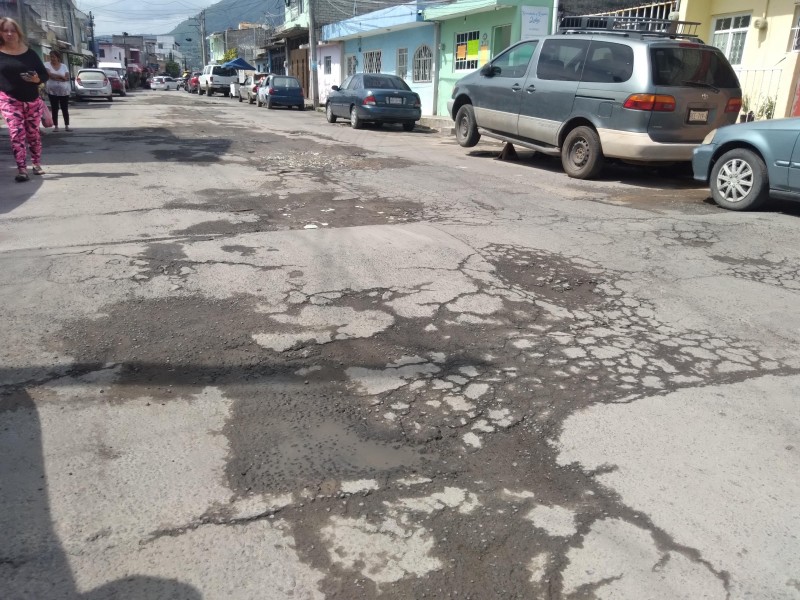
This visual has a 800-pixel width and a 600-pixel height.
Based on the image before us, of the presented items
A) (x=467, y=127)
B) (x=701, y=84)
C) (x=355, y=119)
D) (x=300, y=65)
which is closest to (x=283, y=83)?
(x=355, y=119)

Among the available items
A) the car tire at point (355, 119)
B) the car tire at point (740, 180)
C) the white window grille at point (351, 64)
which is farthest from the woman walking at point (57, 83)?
the white window grille at point (351, 64)

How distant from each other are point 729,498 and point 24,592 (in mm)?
2676

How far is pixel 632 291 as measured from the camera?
4.98 m

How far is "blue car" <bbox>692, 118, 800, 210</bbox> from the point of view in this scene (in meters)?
6.94

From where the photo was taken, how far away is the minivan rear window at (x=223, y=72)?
44938mm

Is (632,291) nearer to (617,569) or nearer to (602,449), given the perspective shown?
(602,449)

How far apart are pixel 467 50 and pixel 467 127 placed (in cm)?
913

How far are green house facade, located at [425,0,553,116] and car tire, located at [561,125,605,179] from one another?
8.59 metres

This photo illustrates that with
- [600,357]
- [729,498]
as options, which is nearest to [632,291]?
[600,357]

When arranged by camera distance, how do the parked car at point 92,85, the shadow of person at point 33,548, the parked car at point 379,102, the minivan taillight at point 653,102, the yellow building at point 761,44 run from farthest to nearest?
the parked car at point 92,85
the parked car at point 379,102
the yellow building at point 761,44
the minivan taillight at point 653,102
the shadow of person at point 33,548

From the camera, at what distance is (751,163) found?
292 inches

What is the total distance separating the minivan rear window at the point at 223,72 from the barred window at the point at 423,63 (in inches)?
1019

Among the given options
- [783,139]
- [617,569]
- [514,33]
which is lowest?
[617,569]

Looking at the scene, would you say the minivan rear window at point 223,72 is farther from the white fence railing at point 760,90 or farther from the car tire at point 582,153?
the car tire at point 582,153
